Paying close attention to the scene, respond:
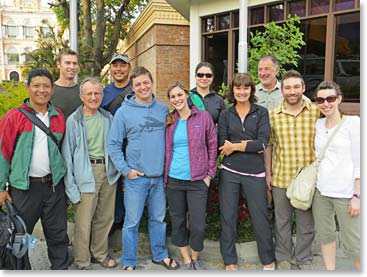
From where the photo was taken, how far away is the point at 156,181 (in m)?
3.61

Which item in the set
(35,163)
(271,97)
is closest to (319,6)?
(271,97)

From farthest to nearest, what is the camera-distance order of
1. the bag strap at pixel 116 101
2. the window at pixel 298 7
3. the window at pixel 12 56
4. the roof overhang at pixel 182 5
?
the window at pixel 12 56 → the roof overhang at pixel 182 5 → the window at pixel 298 7 → the bag strap at pixel 116 101

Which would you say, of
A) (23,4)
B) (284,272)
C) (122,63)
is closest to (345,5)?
(122,63)

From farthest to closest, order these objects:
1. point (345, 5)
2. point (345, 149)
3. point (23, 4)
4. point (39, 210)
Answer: point (23, 4) → point (345, 5) → point (39, 210) → point (345, 149)

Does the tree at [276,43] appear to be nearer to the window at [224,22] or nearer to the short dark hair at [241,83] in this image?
the short dark hair at [241,83]

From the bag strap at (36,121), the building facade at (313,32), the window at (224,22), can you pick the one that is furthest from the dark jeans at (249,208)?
the window at (224,22)

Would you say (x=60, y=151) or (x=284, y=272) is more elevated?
(x=60, y=151)

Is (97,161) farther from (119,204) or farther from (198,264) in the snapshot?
(198,264)

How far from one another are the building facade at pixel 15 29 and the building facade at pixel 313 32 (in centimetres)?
6259

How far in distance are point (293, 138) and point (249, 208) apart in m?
0.79

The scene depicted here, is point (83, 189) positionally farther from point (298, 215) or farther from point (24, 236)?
point (298, 215)

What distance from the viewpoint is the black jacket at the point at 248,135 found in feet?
11.0

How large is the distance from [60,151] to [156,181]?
37.6 inches

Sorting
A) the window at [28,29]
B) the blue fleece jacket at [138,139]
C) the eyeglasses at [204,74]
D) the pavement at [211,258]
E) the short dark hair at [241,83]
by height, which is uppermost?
the window at [28,29]
